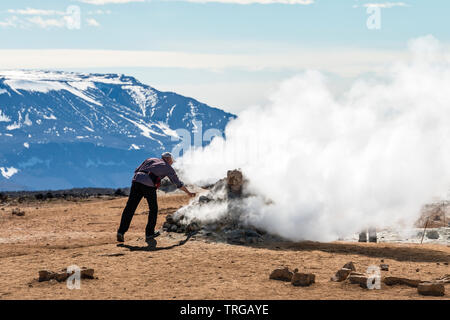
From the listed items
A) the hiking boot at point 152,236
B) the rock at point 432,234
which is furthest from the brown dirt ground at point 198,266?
the rock at point 432,234

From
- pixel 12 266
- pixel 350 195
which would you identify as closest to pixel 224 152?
pixel 350 195

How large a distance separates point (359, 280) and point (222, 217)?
16.9 feet

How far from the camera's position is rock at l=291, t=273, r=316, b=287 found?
9164 mm

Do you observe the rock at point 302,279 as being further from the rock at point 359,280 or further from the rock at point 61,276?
the rock at point 61,276

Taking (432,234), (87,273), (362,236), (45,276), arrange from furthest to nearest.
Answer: (432,234)
(362,236)
(87,273)
(45,276)

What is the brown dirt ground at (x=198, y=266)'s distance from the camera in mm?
8773

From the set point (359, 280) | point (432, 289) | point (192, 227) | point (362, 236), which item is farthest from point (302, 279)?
point (362, 236)

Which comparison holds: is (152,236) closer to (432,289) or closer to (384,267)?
(384,267)

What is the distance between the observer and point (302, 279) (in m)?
9.20

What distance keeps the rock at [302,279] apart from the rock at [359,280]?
525mm

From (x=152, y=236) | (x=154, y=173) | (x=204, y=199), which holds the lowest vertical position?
(x=152, y=236)

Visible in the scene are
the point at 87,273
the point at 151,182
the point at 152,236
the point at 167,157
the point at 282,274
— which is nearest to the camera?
the point at 282,274

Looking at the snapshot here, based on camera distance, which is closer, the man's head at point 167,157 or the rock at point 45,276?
the rock at point 45,276

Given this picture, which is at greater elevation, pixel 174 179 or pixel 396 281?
pixel 174 179
